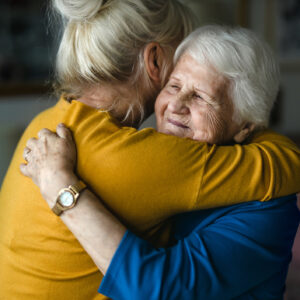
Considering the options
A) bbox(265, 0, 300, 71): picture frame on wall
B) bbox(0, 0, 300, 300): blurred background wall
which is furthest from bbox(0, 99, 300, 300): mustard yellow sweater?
bbox(265, 0, 300, 71): picture frame on wall

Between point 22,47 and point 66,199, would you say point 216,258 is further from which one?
point 22,47

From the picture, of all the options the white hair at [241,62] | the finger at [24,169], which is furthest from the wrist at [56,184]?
the white hair at [241,62]

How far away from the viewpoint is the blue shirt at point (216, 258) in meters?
0.85

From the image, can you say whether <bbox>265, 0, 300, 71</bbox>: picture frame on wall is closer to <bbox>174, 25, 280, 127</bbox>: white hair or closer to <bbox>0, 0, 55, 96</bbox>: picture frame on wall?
<bbox>0, 0, 55, 96</bbox>: picture frame on wall

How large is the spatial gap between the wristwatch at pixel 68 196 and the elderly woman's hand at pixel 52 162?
0.01 meters

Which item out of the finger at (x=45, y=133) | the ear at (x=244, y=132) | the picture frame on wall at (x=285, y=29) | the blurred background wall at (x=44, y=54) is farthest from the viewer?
the picture frame on wall at (x=285, y=29)

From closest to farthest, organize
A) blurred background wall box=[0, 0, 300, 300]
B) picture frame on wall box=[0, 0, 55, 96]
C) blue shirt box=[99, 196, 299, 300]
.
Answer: blue shirt box=[99, 196, 299, 300]
blurred background wall box=[0, 0, 300, 300]
picture frame on wall box=[0, 0, 55, 96]

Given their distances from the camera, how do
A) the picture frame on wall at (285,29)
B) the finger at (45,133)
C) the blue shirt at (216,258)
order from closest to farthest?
the blue shirt at (216,258) < the finger at (45,133) < the picture frame on wall at (285,29)

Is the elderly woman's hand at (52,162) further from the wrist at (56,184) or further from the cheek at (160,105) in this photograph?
the cheek at (160,105)

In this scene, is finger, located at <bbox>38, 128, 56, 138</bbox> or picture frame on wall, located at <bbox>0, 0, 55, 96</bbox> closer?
finger, located at <bbox>38, 128, 56, 138</bbox>

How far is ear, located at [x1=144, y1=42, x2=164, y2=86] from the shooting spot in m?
1.13

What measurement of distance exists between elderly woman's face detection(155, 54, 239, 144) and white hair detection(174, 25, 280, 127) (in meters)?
0.03

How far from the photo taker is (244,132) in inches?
48.4

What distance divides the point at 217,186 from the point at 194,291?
24cm
